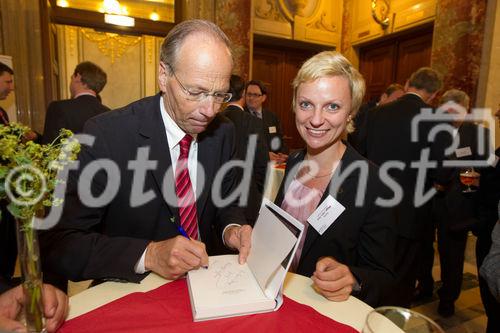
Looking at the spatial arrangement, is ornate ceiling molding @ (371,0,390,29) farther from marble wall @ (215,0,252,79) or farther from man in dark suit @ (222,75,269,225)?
man in dark suit @ (222,75,269,225)

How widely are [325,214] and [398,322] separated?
0.81 m

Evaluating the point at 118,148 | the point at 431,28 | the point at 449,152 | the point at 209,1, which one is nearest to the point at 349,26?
the point at 431,28

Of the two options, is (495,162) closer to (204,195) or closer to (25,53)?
(204,195)

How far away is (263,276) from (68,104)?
3727 mm

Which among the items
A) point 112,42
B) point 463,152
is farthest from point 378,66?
point 112,42

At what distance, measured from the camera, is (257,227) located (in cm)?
121

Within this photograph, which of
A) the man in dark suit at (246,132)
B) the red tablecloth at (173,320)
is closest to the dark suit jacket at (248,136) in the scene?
the man in dark suit at (246,132)

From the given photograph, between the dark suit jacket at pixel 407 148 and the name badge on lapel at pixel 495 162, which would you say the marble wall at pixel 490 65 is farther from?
the name badge on lapel at pixel 495 162

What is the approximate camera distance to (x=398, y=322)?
0.63 meters

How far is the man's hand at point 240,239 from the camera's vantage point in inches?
48.8

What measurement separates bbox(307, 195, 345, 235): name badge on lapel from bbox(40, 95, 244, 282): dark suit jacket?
37 centimetres

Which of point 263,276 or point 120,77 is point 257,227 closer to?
point 263,276

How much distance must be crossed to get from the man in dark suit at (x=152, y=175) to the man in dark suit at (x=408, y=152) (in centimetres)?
222
